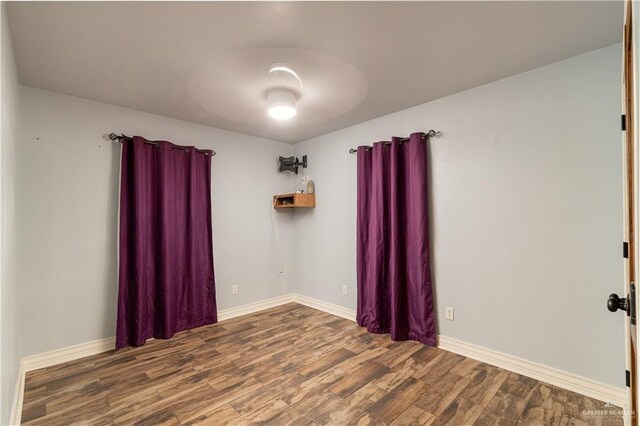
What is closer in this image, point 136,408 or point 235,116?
point 136,408

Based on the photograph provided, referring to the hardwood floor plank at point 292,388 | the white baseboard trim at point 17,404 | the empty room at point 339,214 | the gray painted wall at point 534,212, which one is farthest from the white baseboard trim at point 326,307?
the white baseboard trim at point 17,404

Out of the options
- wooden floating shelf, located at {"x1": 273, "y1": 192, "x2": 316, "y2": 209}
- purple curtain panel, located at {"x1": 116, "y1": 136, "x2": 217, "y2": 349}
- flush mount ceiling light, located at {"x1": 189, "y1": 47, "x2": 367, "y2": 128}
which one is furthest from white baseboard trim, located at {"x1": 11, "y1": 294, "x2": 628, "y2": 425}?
flush mount ceiling light, located at {"x1": 189, "y1": 47, "x2": 367, "y2": 128}

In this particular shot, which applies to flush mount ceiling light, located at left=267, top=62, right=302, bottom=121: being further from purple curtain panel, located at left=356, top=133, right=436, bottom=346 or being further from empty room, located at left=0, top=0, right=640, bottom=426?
purple curtain panel, located at left=356, top=133, right=436, bottom=346

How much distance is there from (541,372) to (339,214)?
94.5 inches

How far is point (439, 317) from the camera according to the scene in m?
2.75

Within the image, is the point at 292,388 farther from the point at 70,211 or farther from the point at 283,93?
the point at 70,211

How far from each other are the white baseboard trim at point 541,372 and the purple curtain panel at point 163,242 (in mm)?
2640

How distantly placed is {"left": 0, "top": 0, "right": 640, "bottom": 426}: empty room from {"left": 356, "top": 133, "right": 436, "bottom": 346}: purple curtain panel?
23 mm

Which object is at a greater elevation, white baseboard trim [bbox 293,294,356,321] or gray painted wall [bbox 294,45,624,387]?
gray painted wall [bbox 294,45,624,387]

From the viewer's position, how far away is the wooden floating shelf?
383cm

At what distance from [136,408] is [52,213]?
1822mm

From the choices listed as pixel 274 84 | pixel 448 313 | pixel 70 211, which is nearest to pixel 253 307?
pixel 70 211

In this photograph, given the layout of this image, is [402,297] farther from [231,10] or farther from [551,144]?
[231,10]

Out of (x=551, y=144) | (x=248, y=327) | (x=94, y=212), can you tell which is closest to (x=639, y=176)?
(x=551, y=144)
